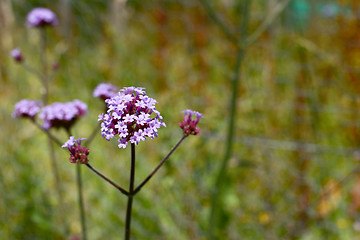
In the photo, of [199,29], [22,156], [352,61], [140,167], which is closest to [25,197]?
[22,156]

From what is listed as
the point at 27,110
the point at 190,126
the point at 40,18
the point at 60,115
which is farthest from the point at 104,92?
the point at 40,18

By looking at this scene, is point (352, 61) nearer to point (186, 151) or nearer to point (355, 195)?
point (355, 195)

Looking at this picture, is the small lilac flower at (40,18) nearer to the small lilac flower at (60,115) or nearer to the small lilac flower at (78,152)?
the small lilac flower at (60,115)

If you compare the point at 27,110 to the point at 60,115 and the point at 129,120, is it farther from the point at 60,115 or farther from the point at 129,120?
the point at 129,120

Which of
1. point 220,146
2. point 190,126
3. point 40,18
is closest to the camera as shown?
point 190,126

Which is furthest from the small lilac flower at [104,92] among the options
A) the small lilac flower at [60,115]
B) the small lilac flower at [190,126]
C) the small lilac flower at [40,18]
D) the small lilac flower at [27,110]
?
the small lilac flower at [40,18]

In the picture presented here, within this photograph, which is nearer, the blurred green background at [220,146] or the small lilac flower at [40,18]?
the small lilac flower at [40,18]

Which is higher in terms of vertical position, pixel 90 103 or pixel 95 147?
pixel 90 103
